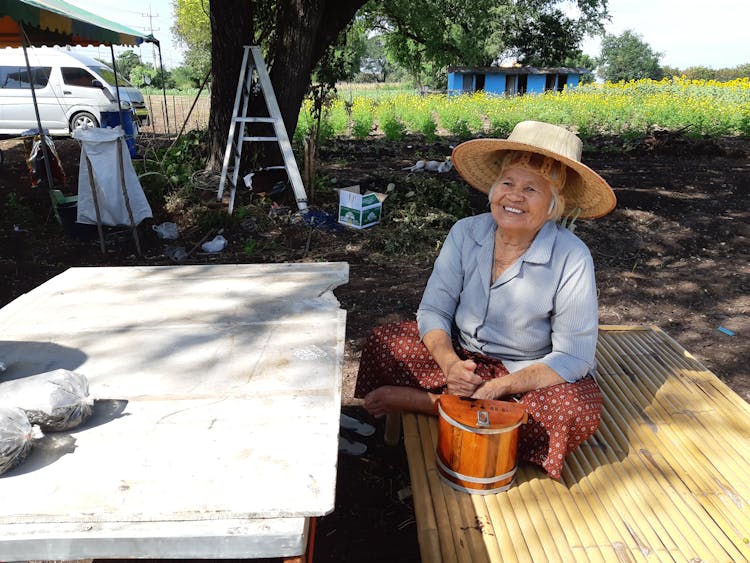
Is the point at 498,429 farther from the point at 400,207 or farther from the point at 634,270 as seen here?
the point at 400,207

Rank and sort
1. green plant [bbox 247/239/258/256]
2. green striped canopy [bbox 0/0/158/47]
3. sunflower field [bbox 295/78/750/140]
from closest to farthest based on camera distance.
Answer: green plant [bbox 247/239/258/256] → green striped canopy [bbox 0/0/158/47] → sunflower field [bbox 295/78/750/140]

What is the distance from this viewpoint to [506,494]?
1.69 m

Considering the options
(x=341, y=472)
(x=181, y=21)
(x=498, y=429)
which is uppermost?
(x=181, y=21)

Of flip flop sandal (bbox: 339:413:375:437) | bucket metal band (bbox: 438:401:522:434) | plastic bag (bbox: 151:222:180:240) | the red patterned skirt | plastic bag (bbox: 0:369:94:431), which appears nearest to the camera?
plastic bag (bbox: 0:369:94:431)

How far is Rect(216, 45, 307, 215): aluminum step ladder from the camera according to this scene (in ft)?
19.7

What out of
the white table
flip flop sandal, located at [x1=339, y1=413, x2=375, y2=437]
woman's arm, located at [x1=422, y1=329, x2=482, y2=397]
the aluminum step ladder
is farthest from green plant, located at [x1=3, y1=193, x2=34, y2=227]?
woman's arm, located at [x1=422, y1=329, x2=482, y2=397]

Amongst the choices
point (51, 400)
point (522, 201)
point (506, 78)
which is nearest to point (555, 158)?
point (522, 201)

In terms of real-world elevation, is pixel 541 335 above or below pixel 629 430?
above

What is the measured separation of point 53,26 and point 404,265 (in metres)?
4.72

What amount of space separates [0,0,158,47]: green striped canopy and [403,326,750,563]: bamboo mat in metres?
5.63

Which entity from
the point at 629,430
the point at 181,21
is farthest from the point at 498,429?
the point at 181,21

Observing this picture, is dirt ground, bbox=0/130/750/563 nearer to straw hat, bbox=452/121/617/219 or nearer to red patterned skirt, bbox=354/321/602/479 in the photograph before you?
red patterned skirt, bbox=354/321/602/479

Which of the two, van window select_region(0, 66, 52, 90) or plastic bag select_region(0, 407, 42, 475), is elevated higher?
van window select_region(0, 66, 52, 90)

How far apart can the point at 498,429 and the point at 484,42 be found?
3172cm
